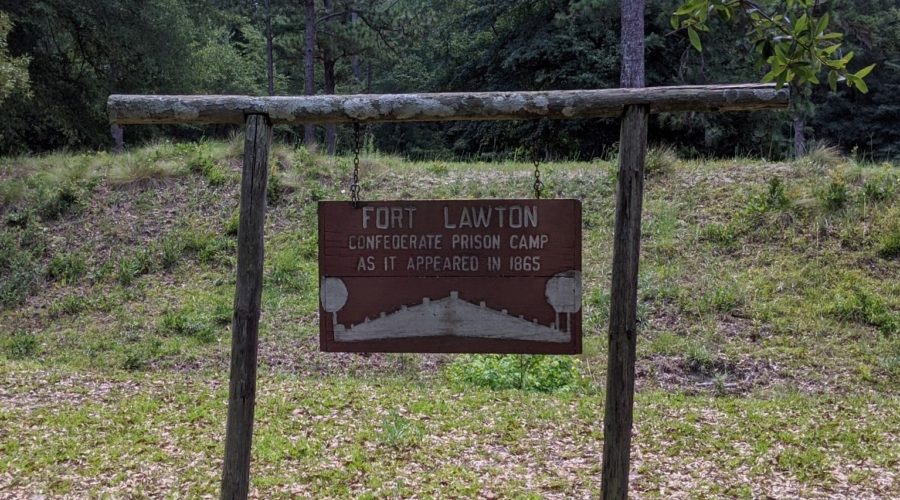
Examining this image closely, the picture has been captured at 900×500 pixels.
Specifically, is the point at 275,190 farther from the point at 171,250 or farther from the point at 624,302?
the point at 624,302

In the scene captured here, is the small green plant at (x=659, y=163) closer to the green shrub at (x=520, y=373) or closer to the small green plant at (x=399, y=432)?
the green shrub at (x=520, y=373)

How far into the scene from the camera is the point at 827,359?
762 cm

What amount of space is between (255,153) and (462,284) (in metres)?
1.20

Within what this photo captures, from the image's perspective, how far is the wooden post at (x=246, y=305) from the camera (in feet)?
12.0

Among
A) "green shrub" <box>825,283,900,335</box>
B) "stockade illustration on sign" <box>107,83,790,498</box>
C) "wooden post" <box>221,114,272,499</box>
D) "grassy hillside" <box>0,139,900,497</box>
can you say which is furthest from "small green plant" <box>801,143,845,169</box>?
"wooden post" <box>221,114,272,499</box>

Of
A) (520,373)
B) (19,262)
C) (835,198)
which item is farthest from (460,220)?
(19,262)

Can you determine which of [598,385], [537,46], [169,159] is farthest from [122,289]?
[537,46]

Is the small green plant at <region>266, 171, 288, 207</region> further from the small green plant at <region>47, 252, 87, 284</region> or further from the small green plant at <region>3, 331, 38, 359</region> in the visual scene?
the small green plant at <region>3, 331, 38, 359</region>

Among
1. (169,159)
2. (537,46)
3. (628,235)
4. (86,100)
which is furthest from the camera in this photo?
(537,46)

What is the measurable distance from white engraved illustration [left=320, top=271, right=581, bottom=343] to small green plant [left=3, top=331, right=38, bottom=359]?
21.4 ft

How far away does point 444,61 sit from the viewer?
2464 centimetres

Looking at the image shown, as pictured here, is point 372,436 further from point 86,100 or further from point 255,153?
point 86,100

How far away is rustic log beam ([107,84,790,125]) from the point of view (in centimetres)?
347

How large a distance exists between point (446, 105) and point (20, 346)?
7334 mm
